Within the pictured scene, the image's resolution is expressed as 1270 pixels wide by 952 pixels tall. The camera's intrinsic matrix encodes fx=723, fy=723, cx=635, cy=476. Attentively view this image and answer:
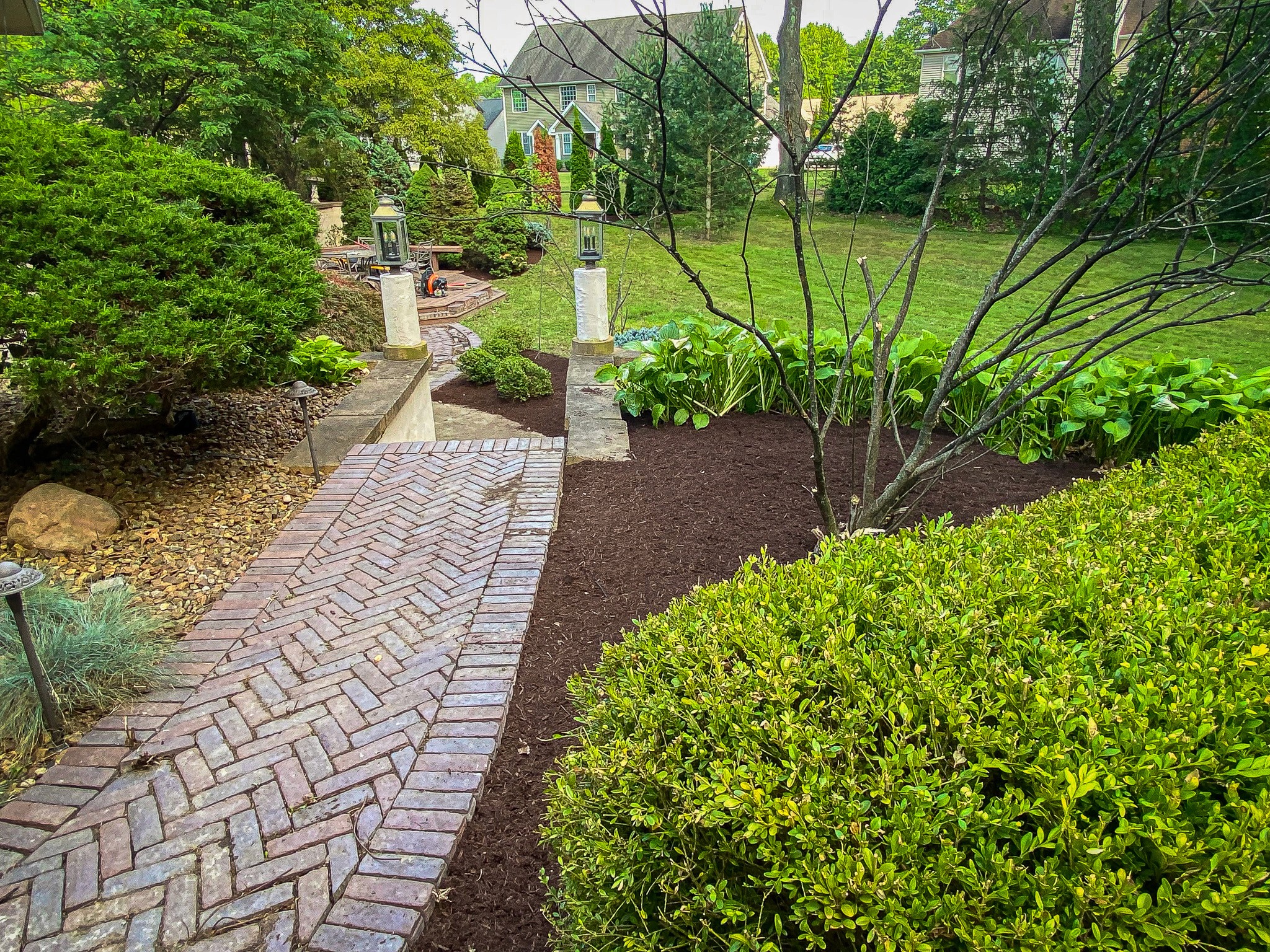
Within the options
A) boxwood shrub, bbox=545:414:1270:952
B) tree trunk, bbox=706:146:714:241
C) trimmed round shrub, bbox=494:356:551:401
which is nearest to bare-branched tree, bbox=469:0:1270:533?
boxwood shrub, bbox=545:414:1270:952

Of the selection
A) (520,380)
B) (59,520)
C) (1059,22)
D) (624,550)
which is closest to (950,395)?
(624,550)

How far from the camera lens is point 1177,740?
3.96 ft

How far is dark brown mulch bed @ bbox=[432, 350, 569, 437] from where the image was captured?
657 centimetres

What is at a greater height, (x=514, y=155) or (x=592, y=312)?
(x=514, y=155)

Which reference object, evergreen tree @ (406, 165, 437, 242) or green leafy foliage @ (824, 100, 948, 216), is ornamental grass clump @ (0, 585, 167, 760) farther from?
green leafy foliage @ (824, 100, 948, 216)

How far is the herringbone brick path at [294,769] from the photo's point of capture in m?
1.87

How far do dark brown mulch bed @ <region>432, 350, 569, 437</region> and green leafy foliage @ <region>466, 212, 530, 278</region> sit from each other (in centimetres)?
694

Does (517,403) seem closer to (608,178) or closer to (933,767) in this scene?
(608,178)

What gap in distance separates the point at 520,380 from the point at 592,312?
3.27 feet

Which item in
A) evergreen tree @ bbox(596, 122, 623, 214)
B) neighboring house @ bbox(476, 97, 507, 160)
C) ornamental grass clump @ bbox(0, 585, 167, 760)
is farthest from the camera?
neighboring house @ bbox(476, 97, 507, 160)

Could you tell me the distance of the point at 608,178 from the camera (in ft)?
12.9

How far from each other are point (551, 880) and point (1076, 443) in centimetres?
421

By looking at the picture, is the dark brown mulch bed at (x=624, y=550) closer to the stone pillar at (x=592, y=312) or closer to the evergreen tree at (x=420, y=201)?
the stone pillar at (x=592, y=312)

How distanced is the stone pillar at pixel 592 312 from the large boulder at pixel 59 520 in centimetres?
423
